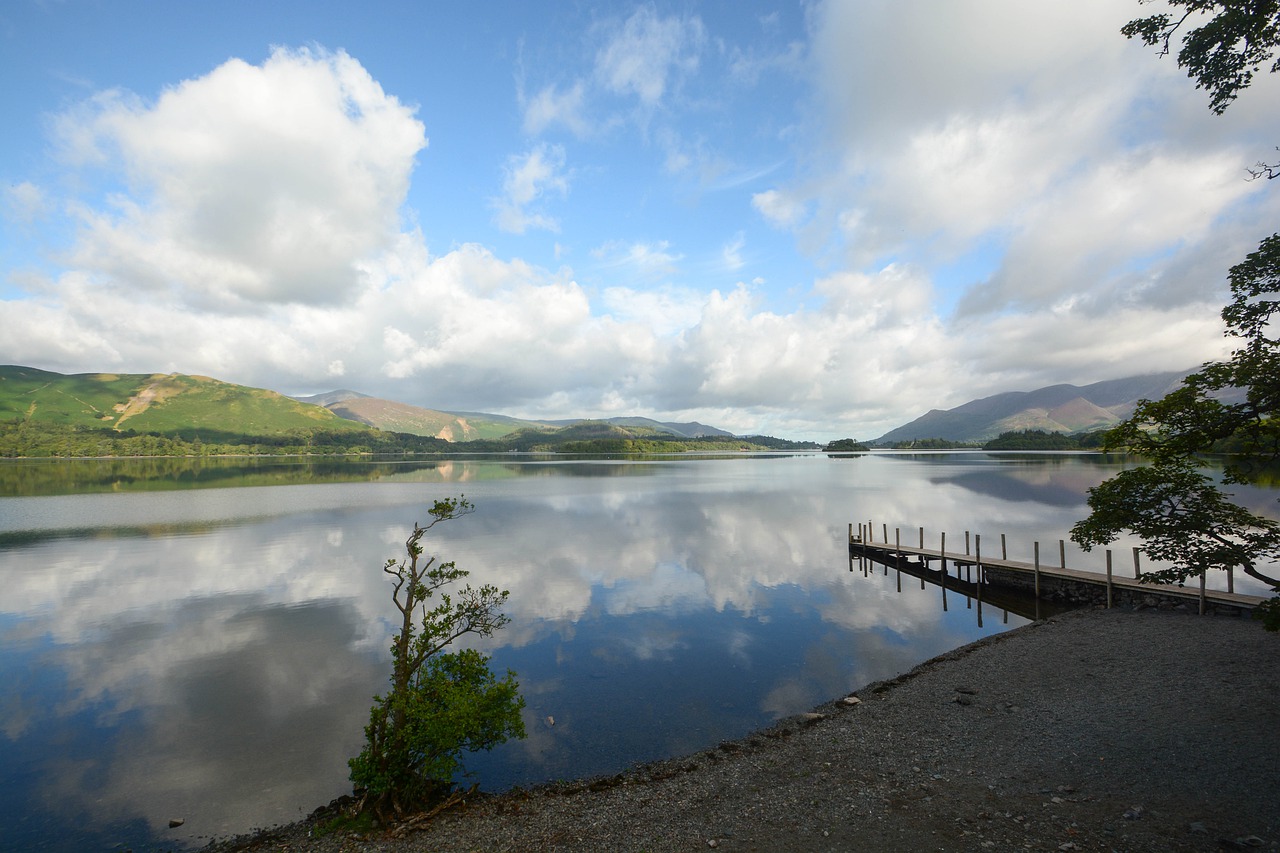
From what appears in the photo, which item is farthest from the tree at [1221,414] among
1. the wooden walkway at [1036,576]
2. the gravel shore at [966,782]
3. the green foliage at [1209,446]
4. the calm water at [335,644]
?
the calm water at [335,644]

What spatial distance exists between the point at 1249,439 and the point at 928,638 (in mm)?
19247

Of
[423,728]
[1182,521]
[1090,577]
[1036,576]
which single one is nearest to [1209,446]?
[1182,521]

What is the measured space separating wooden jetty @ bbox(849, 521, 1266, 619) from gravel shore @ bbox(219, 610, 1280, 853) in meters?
6.40

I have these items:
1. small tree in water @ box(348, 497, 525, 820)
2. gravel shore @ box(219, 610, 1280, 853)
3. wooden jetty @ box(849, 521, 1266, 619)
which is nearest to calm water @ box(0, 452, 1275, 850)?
gravel shore @ box(219, 610, 1280, 853)

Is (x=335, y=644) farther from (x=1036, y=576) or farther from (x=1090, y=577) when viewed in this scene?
(x=1090, y=577)

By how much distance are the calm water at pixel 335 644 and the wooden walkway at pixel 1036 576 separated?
2.95 metres

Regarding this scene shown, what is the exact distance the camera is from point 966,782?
11969 mm

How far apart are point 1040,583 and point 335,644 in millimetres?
37851

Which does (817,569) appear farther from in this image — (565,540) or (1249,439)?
(1249,439)

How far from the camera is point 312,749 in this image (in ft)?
52.4

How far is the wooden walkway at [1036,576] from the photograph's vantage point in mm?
23641

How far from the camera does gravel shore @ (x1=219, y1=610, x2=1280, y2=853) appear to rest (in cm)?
1012

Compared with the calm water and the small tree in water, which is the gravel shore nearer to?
the small tree in water

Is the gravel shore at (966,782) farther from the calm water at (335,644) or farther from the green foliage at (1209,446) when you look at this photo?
the green foliage at (1209,446)
